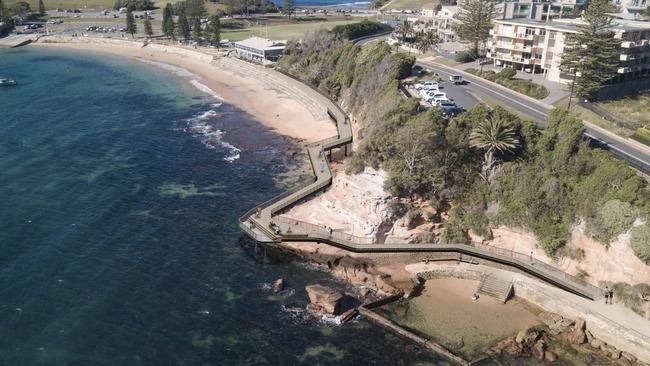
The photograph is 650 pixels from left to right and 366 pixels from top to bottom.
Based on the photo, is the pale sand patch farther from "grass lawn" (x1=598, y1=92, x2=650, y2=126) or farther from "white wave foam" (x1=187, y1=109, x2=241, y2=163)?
"white wave foam" (x1=187, y1=109, x2=241, y2=163)

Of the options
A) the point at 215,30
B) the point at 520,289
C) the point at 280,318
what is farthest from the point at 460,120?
the point at 215,30

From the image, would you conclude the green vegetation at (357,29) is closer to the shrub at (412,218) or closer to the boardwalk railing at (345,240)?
the boardwalk railing at (345,240)

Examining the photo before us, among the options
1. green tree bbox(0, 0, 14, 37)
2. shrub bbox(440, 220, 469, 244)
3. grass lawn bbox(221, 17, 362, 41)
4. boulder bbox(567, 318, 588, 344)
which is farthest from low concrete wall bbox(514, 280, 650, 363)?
green tree bbox(0, 0, 14, 37)

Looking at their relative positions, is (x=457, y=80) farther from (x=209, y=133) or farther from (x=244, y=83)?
(x=244, y=83)

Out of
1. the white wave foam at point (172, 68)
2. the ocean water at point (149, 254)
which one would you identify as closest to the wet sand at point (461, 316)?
the ocean water at point (149, 254)

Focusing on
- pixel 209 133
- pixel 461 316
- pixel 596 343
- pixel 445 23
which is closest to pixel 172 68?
pixel 209 133

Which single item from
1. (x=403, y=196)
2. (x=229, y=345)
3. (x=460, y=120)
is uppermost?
(x=460, y=120)

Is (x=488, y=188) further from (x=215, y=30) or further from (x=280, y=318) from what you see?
(x=215, y=30)
